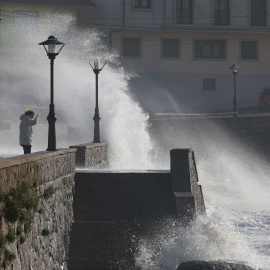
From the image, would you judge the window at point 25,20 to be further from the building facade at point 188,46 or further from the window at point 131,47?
the window at point 131,47

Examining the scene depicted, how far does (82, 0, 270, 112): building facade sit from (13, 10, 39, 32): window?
276 centimetres

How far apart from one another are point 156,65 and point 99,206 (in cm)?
3427

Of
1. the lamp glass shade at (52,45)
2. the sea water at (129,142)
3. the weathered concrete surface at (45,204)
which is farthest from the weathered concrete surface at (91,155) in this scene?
the lamp glass shade at (52,45)

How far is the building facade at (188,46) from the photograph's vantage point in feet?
163

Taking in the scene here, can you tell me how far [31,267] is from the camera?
1207cm

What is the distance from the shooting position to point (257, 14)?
2018 inches

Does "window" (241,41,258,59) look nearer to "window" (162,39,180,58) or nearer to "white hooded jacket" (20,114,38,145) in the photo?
"window" (162,39,180,58)

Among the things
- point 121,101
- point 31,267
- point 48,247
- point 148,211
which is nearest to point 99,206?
point 148,211

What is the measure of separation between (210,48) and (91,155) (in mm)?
30172

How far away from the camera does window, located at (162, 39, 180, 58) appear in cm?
5125

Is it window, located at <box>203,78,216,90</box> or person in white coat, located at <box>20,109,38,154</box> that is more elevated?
window, located at <box>203,78,216,90</box>

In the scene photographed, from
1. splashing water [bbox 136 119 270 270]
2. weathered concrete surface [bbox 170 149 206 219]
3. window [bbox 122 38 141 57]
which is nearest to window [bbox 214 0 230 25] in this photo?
window [bbox 122 38 141 57]

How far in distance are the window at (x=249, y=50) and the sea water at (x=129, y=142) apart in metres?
7.72

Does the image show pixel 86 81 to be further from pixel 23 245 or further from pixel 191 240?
pixel 23 245
